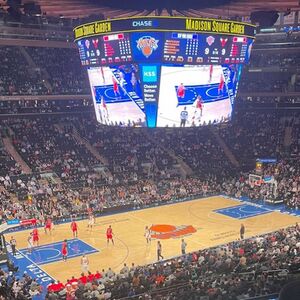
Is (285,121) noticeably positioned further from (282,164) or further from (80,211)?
(80,211)

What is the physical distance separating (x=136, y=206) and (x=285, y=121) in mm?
19785

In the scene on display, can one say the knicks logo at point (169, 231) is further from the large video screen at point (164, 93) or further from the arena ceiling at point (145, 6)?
the arena ceiling at point (145, 6)

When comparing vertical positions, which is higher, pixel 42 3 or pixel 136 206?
pixel 42 3

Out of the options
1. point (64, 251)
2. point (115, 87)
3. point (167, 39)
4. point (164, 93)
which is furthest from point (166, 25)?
point (64, 251)

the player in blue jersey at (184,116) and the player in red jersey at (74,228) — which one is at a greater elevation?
the player in blue jersey at (184,116)

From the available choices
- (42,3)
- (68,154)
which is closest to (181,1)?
(42,3)

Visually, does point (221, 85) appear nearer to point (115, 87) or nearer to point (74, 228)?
point (115, 87)

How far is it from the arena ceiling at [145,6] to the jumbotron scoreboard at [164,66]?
0.73m

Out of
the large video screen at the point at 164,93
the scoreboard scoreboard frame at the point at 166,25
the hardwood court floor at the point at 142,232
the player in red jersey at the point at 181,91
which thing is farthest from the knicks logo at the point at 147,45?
the hardwood court floor at the point at 142,232

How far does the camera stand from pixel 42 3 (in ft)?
71.6

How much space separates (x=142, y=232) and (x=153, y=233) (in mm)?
691

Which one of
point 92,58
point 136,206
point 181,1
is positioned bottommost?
point 136,206

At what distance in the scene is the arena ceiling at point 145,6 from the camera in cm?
2052

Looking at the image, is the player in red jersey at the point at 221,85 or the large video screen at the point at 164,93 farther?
the player in red jersey at the point at 221,85
